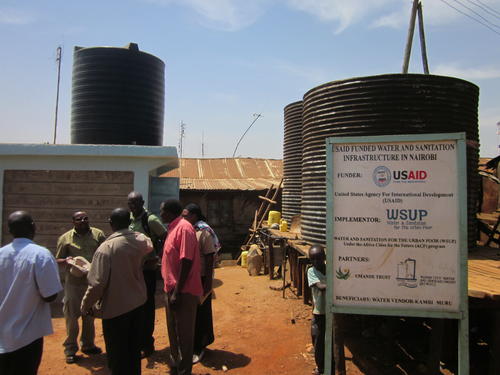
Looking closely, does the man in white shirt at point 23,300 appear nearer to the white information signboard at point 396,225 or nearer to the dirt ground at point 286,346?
the dirt ground at point 286,346

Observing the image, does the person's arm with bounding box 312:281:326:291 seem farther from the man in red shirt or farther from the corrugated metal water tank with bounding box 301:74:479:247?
the corrugated metal water tank with bounding box 301:74:479:247

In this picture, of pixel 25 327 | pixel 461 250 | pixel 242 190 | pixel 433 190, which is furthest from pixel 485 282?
pixel 242 190

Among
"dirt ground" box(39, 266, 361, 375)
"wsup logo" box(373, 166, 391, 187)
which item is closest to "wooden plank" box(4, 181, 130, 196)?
"dirt ground" box(39, 266, 361, 375)

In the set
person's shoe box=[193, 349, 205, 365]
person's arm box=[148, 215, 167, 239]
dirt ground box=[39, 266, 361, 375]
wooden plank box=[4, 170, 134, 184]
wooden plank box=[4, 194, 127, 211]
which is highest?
wooden plank box=[4, 170, 134, 184]

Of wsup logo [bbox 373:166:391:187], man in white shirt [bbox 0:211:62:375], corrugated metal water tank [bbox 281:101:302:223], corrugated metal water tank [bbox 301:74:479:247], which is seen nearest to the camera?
man in white shirt [bbox 0:211:62:375]

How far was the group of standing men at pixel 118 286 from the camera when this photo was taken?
9.56ft

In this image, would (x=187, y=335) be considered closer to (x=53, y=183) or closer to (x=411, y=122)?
(x=411, y=122)

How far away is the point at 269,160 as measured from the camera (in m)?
20.0

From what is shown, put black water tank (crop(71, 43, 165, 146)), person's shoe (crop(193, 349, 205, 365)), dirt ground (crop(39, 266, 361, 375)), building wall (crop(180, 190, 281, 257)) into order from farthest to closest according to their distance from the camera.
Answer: building wall (crop(180, 190, 281, 257)) → black water tank (crop(71, 43, 165, 146)) → person's shoe (crop(193, 349, 205, 365)) → dirt ground (crop(39, 266, 361, 375))

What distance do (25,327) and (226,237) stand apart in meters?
12.7

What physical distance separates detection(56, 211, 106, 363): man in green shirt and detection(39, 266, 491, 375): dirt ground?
0.18 m

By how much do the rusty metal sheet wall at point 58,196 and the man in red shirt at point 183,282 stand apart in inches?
148

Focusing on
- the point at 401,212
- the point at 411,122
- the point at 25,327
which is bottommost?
the point at 25,327

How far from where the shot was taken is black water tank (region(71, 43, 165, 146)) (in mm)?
8219
